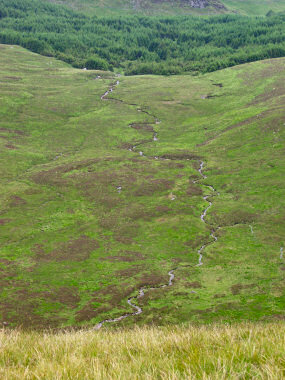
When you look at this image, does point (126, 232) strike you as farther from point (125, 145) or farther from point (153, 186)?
point (125, 145)

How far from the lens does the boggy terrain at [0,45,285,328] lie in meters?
43.6

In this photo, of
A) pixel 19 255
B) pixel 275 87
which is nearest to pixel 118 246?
pixel 19 255

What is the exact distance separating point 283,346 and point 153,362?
1.90 m

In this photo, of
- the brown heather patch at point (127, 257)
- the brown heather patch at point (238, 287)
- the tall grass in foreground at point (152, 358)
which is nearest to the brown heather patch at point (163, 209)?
the brown heather patch at point (127, 257)

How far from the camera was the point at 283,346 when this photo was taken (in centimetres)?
556

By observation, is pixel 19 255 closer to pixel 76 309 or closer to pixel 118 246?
pixel 118 246

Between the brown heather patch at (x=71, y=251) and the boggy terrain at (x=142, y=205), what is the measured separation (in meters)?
0.29

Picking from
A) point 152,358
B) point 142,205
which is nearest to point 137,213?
point 142,205

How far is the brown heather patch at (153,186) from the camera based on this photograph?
8344 cm

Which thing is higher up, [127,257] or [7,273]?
[7,273]

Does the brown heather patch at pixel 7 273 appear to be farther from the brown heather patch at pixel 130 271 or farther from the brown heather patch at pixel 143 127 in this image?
the brown heather patch at pixel 143 127

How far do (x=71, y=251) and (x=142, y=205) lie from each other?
2230cm

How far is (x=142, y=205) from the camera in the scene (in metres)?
77.3

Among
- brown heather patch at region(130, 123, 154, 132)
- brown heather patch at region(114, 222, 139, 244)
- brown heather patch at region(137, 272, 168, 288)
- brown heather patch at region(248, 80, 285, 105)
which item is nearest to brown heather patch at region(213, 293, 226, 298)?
brown heather patch at region(137, 272, 168, 288)
